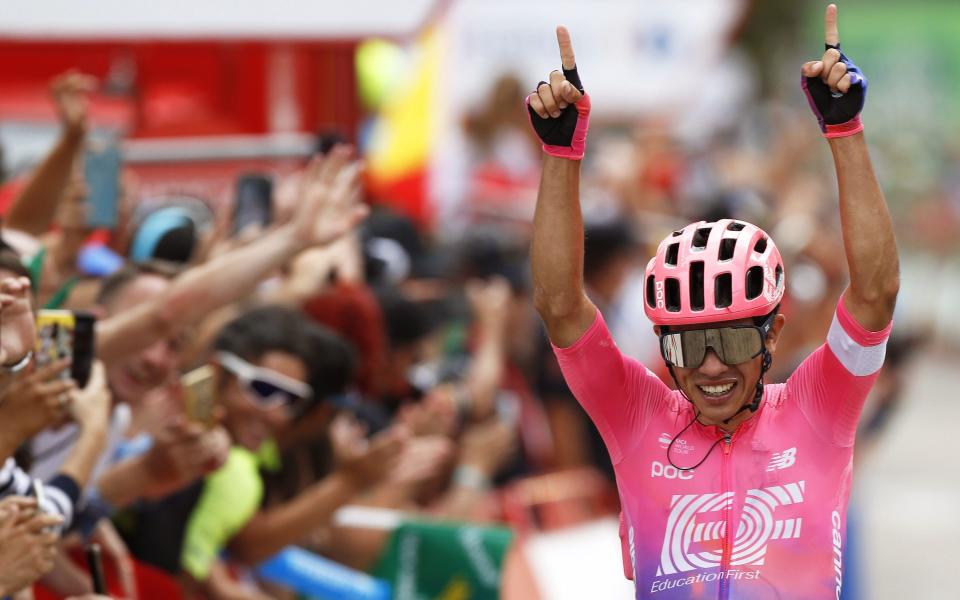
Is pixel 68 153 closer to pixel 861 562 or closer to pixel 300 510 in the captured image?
pixel 300 510

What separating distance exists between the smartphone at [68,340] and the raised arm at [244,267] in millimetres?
369

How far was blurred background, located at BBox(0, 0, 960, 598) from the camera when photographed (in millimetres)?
8117

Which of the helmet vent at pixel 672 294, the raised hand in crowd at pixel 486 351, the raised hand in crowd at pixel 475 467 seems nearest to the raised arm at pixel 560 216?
the helmet vent at pixel 672 294

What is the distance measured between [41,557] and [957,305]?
2071cm

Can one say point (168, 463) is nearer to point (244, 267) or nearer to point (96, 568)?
point (96, 568)

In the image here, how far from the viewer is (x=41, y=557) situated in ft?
13.1

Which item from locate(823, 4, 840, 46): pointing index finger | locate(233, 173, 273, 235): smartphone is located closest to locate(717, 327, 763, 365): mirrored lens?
locate(823, 4, 840, 46): pointing index finger

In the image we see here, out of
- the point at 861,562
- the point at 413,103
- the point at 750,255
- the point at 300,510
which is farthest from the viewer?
the point at 413,103

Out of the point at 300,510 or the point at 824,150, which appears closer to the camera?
the point at 300,510

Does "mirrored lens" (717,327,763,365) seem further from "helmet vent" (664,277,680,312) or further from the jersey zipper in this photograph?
the jersey zipper

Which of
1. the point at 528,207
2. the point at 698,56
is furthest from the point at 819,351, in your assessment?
the point at 698,56

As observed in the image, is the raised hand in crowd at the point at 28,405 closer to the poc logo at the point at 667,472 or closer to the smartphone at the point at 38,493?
the smartphone at the point at 38,493

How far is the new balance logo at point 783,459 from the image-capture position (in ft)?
13.1

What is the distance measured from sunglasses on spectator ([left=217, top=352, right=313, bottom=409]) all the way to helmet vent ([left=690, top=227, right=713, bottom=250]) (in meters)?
2.00
